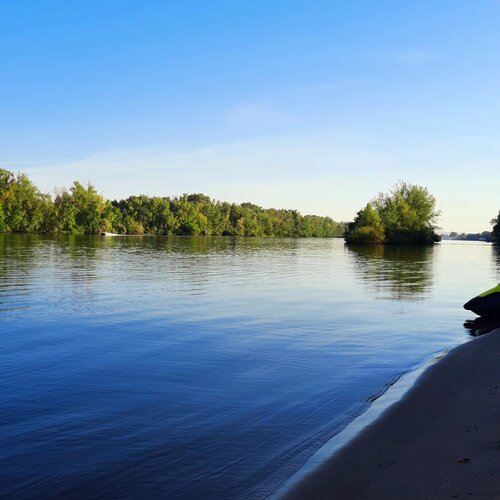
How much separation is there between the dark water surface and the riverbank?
69cm

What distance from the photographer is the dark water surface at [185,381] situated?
20.4 feet

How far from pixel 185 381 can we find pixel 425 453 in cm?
538

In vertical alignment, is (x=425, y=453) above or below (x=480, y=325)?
above

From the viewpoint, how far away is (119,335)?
14789mm

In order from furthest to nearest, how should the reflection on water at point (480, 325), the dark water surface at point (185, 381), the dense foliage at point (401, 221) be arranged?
the dense foliage at point (401, 221)
the reflection on water at point (480, 325)
the dark water surface at point (185, 381)

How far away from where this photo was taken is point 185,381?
1017 cm

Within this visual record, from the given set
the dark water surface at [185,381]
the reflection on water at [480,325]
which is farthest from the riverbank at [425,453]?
the reflection on water at [480,325]

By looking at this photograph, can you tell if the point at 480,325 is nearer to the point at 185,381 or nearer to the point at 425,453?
the point at 185,381

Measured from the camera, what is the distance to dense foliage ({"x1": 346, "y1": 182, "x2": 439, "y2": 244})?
12056 centimetres

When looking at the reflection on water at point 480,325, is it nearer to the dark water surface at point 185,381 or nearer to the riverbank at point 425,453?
the dark water surface at point 185,381

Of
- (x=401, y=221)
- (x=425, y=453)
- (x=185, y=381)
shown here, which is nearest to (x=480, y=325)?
(x=185, y=381)

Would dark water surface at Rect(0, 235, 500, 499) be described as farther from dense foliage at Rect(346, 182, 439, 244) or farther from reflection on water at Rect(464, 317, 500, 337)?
dense foliage at Rect(346, 182, 439, 244)

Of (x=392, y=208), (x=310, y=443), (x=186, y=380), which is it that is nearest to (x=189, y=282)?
(x=186, y=380)

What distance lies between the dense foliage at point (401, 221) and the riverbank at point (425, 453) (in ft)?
376
